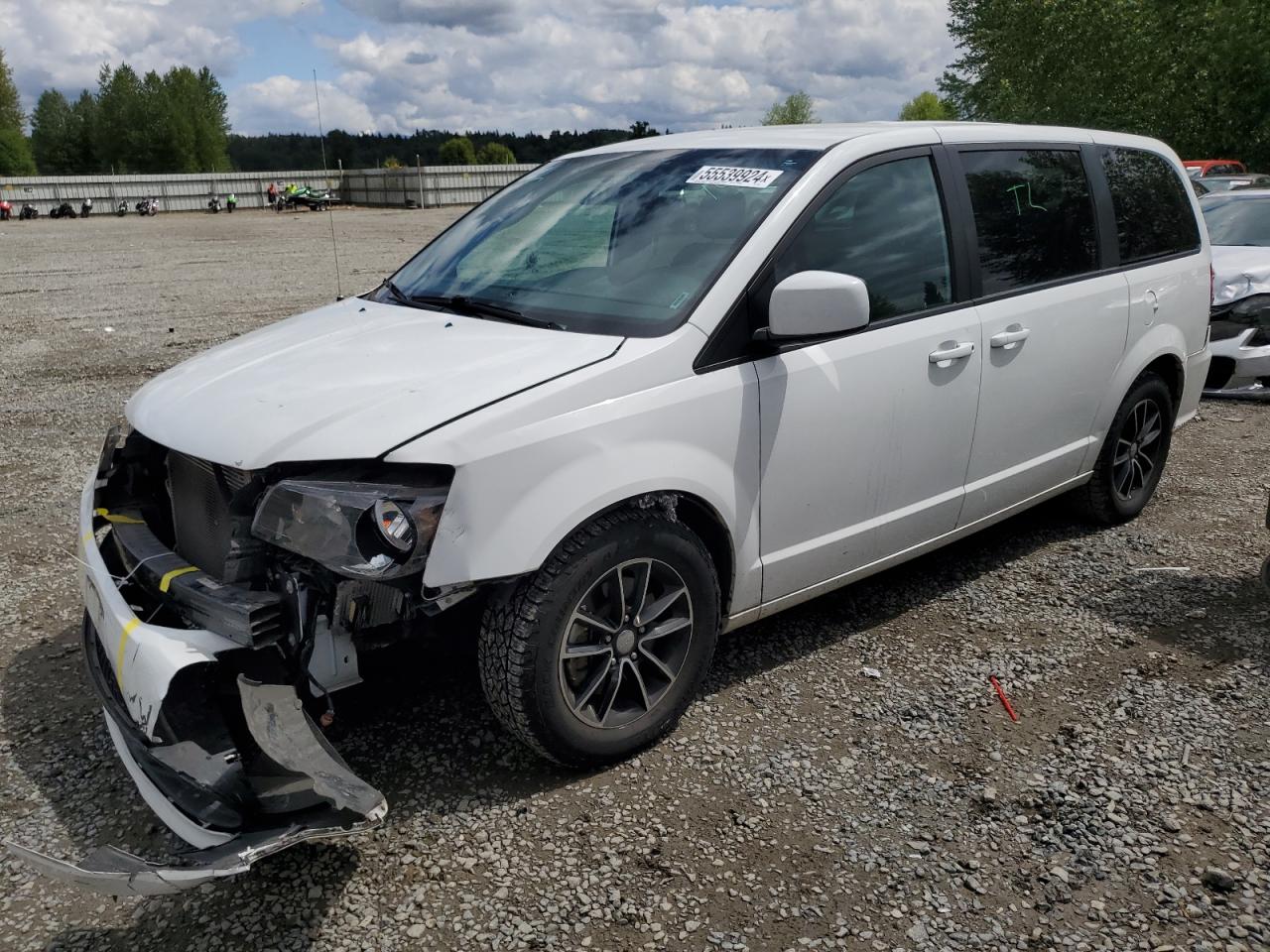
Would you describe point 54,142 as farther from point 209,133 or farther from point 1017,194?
point 1017,194

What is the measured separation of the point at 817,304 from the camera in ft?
10.2

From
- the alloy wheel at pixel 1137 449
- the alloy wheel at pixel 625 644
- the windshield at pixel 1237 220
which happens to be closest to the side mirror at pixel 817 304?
the alloy wheel at pixel 625 644

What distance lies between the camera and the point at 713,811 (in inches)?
120

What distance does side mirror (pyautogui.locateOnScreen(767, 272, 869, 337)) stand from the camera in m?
3.12

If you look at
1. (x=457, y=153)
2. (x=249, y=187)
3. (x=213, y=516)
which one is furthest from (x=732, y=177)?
(x=457, y=153)

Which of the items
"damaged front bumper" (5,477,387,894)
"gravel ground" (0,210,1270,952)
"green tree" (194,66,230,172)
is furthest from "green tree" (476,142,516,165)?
"damaged front bumper" (5,477,387,894)

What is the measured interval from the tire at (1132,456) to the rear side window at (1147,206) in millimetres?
642

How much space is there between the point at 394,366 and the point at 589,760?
1.32 metres

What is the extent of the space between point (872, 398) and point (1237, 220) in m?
8.02

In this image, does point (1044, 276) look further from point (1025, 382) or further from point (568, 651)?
point (568, 651)

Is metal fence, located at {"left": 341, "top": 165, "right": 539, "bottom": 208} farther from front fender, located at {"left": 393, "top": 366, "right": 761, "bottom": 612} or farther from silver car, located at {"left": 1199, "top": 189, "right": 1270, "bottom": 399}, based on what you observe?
front fender, located at {"left": 393, "top": 366, "right": 761, "bottom": 612}

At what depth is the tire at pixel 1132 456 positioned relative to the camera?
16.4ft

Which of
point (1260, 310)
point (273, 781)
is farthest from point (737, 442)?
point (1260, 310)

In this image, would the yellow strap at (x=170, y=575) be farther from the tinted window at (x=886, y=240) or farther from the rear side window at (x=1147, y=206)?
the rear side window at (x=1147, y=206)
